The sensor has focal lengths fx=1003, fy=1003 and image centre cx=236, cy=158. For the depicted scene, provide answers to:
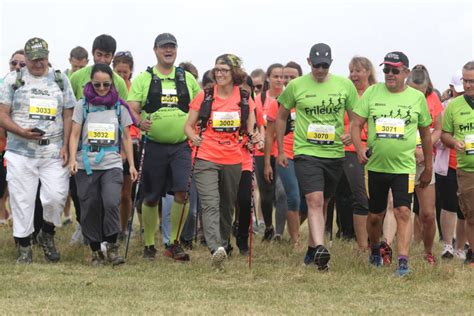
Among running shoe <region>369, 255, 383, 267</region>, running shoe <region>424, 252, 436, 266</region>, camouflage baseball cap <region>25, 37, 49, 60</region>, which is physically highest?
camouflage baseball cap <region>25, 37, 49, 60</region>

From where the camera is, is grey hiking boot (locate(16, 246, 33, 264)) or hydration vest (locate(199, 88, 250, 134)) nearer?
hydration vest (locate(199, 88, 250, 134))

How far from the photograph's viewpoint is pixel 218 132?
396 inches

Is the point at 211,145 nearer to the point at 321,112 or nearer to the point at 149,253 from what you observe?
the point at 321,112

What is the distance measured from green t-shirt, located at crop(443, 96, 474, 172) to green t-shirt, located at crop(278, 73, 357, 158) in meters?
1.12

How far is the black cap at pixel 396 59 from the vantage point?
374 inches

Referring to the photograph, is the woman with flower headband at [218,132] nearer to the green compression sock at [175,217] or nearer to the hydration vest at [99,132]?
the green compression sock at [175,217]

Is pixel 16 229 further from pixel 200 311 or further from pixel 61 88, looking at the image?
pixel 200 311

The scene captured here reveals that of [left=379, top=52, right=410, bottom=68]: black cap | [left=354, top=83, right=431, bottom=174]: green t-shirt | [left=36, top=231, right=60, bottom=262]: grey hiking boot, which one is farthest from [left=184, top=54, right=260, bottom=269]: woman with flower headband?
[left=36, top=231, right=60, bottom=262]: grey hiking boot

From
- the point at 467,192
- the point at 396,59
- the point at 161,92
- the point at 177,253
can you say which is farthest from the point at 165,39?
the point at 467,192

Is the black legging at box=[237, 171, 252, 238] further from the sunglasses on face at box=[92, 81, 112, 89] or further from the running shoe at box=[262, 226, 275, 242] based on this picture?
the sunglasses on face at box=[92, 81, 112, 89]

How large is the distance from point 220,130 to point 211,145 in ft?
0.58

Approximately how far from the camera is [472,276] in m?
9.54

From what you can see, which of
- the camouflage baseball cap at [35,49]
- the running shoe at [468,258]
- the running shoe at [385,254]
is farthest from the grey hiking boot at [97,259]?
the running shoe at [468,258]

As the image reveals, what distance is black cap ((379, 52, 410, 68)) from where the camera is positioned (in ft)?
31.2
